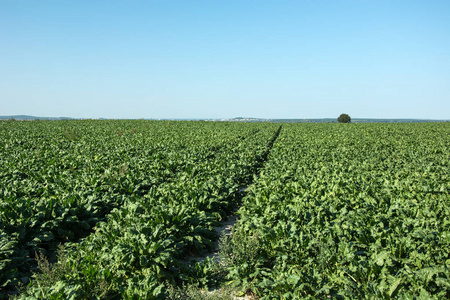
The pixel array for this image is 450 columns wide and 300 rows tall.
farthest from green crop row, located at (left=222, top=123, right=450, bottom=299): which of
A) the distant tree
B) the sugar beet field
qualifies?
the distant tree

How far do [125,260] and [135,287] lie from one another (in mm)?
736

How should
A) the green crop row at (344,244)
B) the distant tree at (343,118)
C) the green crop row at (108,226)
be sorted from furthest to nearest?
the distant tree at (343,118) → the green crop row at (108,226) → the green crop row at (344,244)

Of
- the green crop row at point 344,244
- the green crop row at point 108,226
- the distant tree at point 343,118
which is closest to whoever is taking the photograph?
the green crop row at point 344,244

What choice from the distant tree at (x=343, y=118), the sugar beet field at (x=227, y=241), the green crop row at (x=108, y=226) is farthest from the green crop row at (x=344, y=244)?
the distant tree at (x=343, y=118)

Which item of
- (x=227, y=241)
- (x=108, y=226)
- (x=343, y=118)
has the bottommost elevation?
(x=227, y=241)

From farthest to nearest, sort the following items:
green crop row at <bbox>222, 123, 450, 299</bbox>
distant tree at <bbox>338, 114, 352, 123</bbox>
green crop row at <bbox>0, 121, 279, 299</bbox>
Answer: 1. distant tree at <bbox>338, 114, 352, 123</bbox>
2. green crop row at <bbox>0, 121, 279, 299</bbox>
3. green crop row at <bbox>222, 123, 450, 299</bbox>

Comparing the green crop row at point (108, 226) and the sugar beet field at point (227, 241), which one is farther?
the green crop row at point (108, 226)

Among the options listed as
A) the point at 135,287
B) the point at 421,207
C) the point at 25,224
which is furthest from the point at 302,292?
the point at 25,224

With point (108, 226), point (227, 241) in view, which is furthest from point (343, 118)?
point (108, 226)

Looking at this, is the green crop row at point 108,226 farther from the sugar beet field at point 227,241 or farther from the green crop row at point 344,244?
the green crop row at point 344,244

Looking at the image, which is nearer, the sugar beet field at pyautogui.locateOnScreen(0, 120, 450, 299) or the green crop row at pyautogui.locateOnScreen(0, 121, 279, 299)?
the sugar beet field at pyautogui.locateOnScreen(0, 120, 450, 299)

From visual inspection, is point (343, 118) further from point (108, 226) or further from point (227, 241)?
point (108, 226)

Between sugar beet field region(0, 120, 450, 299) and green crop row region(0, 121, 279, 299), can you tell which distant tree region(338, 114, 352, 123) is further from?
green crop row region(0, 121, 279, 299)

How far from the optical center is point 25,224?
6.09m
